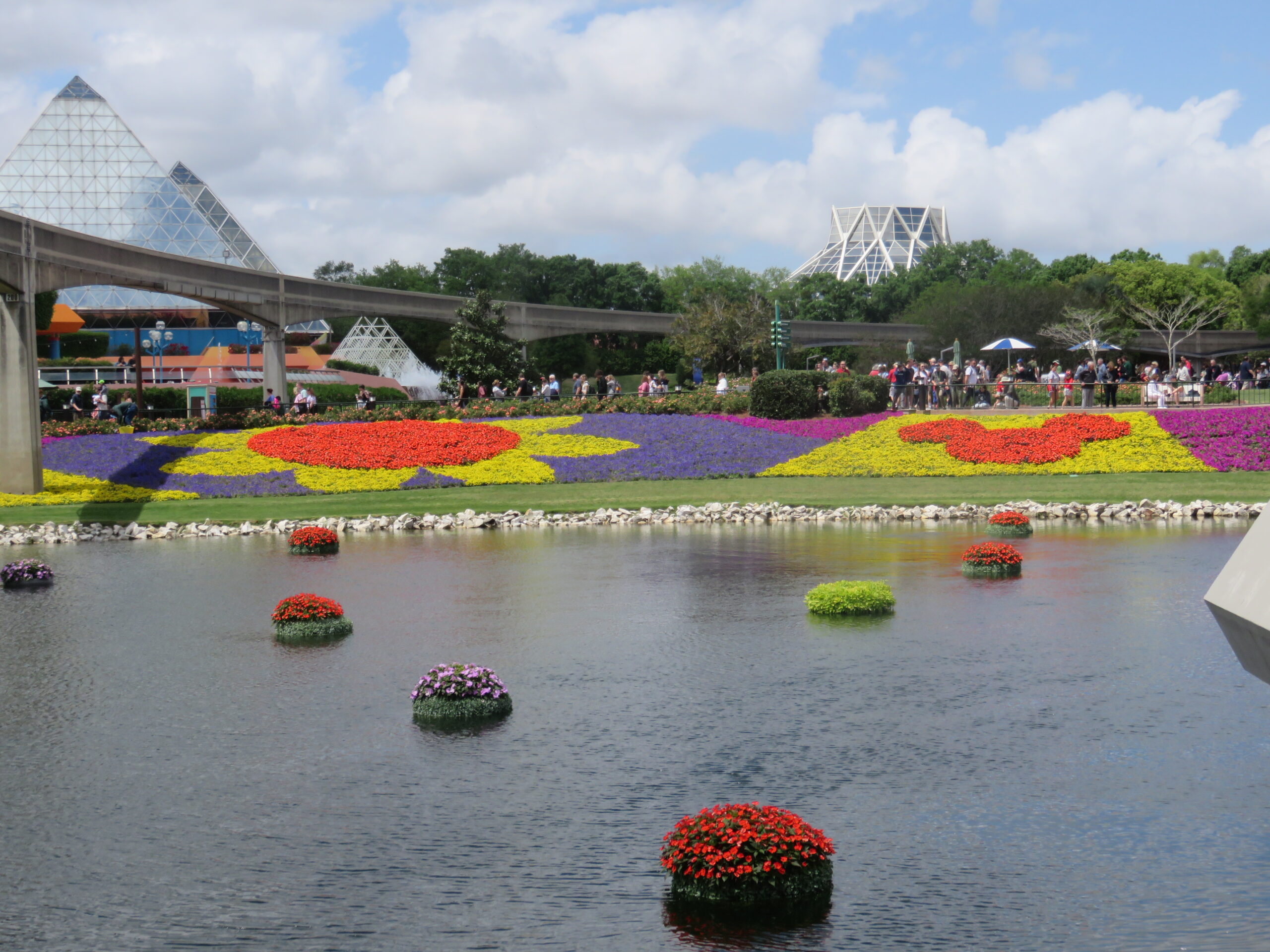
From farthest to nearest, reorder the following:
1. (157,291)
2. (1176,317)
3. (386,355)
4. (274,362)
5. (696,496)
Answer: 1. (386,355)
2. (1176,317)
3. (274,362)
4. (157,291)
5. (696,496)

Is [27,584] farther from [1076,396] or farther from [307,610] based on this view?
[1076,396]

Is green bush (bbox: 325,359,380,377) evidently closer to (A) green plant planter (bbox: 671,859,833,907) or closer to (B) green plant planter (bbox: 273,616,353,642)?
(B) green plant planter (bbox: 273,616,353,642)

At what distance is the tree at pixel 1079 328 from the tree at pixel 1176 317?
8490 mm

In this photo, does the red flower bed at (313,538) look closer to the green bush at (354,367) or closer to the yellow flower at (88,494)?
the yellow flower at (88,494)

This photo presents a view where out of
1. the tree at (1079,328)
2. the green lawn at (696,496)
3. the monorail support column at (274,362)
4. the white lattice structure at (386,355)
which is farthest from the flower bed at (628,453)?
the white lattice structure at (386,355)

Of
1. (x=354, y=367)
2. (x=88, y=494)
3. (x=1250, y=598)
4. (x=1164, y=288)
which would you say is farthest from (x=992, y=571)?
(x=1164, y=288)

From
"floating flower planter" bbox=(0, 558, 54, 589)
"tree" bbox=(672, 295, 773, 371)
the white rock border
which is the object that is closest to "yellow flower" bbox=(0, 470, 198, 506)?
the white rock border

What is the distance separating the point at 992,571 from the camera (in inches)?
722

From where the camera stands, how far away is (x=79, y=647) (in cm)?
1498

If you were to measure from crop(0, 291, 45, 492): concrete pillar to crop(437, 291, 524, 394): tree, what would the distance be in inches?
1027

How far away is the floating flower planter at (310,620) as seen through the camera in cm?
1510

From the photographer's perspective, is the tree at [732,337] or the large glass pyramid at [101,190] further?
the large glass pyramid at [101,190]

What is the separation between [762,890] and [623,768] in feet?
8.48

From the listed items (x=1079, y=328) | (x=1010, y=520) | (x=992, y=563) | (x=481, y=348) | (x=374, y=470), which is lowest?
(x=992, y=563)
